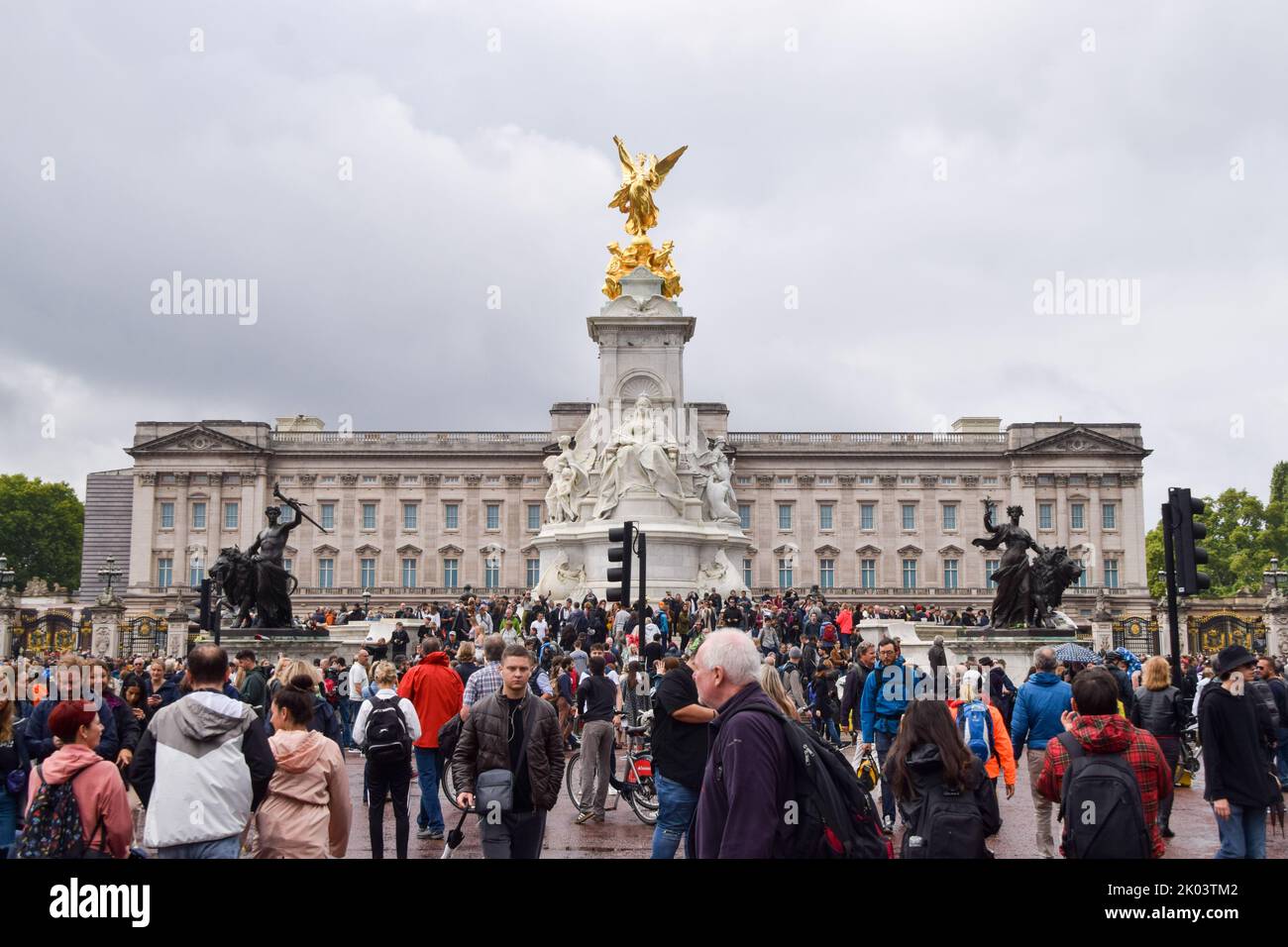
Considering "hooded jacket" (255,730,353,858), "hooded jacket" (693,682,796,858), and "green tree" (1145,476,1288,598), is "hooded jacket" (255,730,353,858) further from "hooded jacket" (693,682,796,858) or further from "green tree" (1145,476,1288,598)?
"green tree" (1145,476,1288,598)

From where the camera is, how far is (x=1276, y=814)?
12117mm

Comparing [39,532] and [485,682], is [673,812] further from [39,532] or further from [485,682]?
[39,532]

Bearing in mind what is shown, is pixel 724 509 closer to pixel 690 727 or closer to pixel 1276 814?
pixel 1276 814

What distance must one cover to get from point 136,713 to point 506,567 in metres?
76.2

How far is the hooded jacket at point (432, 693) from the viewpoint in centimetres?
1213

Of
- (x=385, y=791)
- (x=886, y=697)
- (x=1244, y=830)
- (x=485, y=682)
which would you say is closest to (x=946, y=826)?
(x=1244, y=830)

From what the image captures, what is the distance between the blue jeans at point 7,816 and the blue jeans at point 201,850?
3028 mm

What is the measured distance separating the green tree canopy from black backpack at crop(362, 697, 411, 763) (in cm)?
8929

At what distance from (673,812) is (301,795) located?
2.98m

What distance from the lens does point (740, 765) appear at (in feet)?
18.5

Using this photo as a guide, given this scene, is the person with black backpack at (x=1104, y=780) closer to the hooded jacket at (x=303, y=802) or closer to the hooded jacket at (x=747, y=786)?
the hooded jacket at (x=747, y=786)

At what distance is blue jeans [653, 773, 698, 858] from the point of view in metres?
9.30
